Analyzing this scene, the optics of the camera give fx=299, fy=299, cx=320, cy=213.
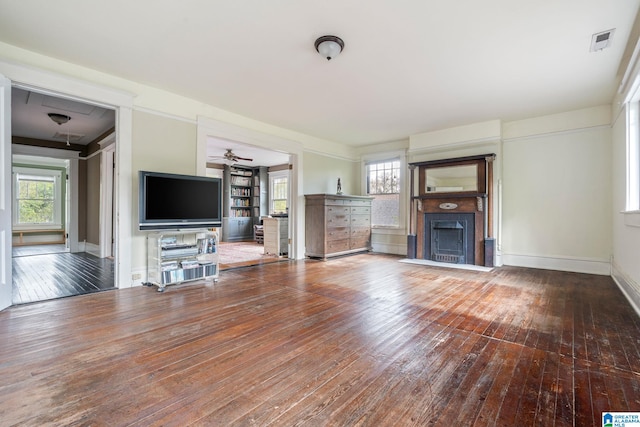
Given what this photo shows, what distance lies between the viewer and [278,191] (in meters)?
10.4

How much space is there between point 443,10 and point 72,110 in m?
5.55

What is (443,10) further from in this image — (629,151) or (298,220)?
(298,220)

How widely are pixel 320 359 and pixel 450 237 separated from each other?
4.48 meters

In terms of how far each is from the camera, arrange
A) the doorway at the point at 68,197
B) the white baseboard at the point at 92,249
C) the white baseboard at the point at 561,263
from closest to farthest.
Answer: the doorway at the point at 68,197
the white baseboard at the point at 561,263
the white baseboard at the point at 92,249

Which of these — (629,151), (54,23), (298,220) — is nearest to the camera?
(54,23)

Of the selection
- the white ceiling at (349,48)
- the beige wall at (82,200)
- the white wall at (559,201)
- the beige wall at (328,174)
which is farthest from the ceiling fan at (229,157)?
the white wall at (559,201)

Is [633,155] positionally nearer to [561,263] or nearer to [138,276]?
[561,263]

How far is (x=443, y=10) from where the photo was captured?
2.44m

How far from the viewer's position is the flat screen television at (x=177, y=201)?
3670 millimetres

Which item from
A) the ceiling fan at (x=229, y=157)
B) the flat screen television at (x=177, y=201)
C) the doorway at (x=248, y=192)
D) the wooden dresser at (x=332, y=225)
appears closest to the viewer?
the flat screen television at (x=177, y=201)

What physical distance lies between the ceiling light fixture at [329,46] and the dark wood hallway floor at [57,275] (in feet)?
12.3

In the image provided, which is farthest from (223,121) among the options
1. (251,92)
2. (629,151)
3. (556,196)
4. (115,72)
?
(556,196)

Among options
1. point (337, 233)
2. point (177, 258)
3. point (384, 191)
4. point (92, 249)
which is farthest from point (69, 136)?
point (384, 191)

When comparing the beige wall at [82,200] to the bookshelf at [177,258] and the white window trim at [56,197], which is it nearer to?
the white window trim at [56,197]
